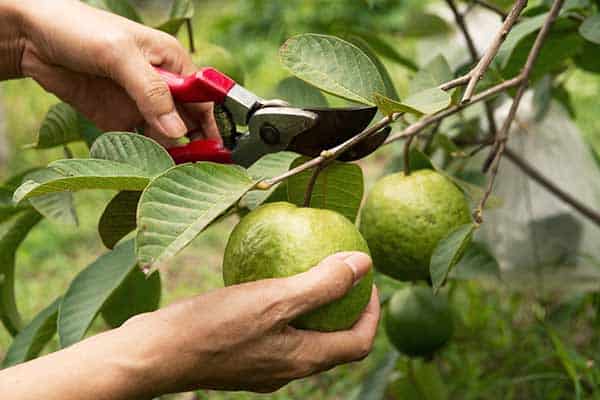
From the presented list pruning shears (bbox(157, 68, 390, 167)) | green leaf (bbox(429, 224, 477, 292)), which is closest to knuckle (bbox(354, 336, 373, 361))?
green leaf (bbox(429, 224, 477, 292))

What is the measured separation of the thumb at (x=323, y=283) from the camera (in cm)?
88

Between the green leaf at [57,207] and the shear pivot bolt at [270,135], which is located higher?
the shear pivot bolt at [270,135]

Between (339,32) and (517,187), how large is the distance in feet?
3.20

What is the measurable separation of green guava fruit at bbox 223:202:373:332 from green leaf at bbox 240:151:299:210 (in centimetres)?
17

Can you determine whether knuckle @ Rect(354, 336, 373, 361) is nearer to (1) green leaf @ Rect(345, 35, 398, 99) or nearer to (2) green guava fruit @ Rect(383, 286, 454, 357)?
(1) green leaf @ Rect(345, 35, 398, 99)

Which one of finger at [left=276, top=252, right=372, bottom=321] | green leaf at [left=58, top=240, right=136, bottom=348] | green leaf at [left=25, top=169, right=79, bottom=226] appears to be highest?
finger at [left=276, top=252, right=372, bottom=321]

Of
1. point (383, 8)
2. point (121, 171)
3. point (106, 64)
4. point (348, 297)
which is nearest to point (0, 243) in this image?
point (106, 64)

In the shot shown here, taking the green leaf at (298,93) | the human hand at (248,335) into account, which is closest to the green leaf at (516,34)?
the green leaf at (298,93)

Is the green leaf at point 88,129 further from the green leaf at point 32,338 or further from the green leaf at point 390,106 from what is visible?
the green leaf at point 390,106

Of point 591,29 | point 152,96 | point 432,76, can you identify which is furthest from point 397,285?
point 152,96

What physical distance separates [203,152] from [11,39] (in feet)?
1.42

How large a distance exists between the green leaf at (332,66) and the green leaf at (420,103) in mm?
55

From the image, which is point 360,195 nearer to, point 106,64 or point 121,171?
point 121,171

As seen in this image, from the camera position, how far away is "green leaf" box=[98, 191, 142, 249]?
1.03m
